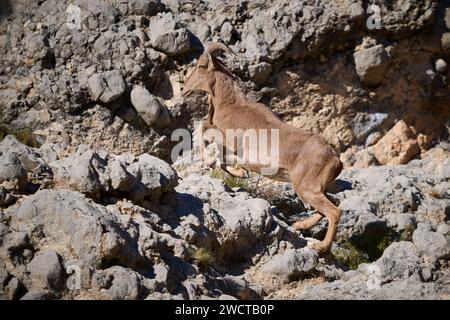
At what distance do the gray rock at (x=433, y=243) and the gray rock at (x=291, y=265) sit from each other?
1.62m

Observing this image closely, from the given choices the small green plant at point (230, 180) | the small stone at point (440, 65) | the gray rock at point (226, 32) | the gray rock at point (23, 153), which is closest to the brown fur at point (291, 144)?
the small green plant at point (230, 180)

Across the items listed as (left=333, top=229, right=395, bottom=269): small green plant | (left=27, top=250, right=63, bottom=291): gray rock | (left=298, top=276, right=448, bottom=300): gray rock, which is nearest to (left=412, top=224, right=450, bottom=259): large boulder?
(left=333, top=229, right=395, bottom=269): small green plant

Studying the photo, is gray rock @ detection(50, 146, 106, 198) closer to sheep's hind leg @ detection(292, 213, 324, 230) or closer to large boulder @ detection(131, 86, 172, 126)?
sheep's hind leg @ detection(292, 213, 324, 230)

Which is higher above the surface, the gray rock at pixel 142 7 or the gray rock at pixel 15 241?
the gray rock at pixel 142 7

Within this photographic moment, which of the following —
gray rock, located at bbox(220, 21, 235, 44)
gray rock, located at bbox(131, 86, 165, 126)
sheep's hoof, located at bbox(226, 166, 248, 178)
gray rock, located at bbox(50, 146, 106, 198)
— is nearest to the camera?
gray rock, located at bbox(50, 146, 106, 198)

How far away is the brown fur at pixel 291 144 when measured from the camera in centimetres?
1094

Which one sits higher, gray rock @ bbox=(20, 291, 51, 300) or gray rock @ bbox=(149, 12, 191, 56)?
gray rock @ bbox=(149, 12, 191, 56)

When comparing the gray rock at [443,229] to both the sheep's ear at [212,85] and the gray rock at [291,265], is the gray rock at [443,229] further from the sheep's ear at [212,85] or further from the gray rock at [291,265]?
the sheep's ear at [212,85]

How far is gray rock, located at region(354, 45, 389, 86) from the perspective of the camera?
46.5 feet

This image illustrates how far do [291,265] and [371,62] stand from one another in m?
5.78

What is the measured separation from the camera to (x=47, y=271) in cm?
745

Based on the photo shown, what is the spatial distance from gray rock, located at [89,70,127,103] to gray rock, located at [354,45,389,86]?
4.47m

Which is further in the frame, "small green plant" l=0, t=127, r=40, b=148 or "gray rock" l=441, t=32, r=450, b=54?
"gray rock" l=441, t=32, r=450, b=54

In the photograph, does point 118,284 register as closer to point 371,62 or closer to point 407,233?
point 407,233
